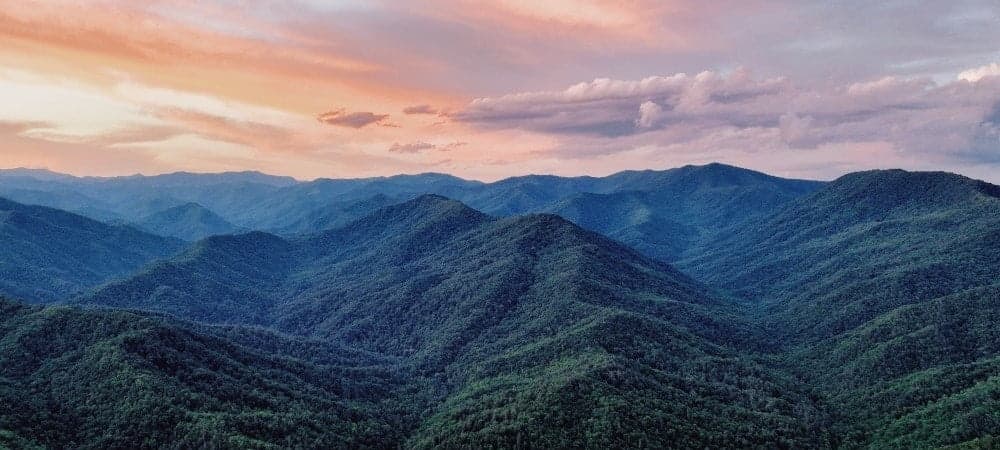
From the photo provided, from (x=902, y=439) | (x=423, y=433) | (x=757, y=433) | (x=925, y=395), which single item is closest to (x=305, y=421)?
(x=423, y=433)

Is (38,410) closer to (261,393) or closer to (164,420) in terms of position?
(164,420)

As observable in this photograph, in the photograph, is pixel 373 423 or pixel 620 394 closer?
pixel 620 394

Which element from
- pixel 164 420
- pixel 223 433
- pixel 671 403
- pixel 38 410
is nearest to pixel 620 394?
pixel 671 403

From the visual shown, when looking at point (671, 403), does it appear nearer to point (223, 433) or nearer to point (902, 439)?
point (902, 439)

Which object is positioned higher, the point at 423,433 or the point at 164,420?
the point at 164,420

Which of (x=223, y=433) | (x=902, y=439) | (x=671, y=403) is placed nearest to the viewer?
(x=223, y=433)

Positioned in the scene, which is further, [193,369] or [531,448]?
[193,369]

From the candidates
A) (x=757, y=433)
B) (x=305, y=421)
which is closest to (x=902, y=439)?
(x=757, y=433)

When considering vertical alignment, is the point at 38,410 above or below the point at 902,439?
above

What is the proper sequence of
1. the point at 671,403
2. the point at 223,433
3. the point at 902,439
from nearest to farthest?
the point at 223,433 < the point at 902,439 < the point at 671,403
